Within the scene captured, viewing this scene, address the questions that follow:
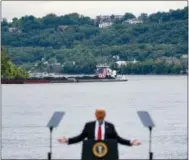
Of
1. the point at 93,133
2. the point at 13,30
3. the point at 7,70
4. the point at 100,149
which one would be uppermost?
the point at 93,133

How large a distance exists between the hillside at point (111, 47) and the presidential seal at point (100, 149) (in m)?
145

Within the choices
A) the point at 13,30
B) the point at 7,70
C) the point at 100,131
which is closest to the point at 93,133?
the point at 100,131

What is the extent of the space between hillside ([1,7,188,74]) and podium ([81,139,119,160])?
145 m

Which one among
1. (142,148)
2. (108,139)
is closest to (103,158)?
(108,139)

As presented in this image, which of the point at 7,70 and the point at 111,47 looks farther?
the point at 111,47

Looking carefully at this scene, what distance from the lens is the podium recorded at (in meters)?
17.6

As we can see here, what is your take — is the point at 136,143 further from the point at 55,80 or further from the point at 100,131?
the point at 55,80

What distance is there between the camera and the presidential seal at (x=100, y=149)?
17641mm

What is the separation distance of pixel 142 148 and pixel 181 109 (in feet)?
95.7

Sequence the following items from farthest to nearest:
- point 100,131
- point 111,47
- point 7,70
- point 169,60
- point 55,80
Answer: point 111,47 → point 169,60 → point 55,80 → point 7,70 → point 100,131

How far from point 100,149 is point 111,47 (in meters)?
169

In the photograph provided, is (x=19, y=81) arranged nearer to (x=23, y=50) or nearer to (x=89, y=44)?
(x=23, y=50)

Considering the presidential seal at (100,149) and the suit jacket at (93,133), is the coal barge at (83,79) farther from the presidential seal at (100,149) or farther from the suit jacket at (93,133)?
the presidential seal at (100,149)

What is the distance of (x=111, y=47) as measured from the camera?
187m
